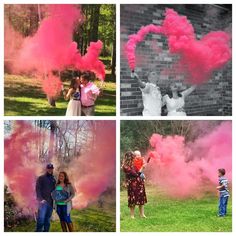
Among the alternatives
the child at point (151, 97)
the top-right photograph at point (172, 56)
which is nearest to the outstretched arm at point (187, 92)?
the top-right photograph at point (172, 56)

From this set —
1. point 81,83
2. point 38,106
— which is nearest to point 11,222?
point 38,106

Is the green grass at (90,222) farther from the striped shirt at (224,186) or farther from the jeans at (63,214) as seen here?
the striped shirt at (224,186)

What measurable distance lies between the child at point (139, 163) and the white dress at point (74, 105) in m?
0.58

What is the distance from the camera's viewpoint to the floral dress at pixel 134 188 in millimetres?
4168

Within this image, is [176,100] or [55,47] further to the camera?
[176,100]

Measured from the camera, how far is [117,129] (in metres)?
4.17

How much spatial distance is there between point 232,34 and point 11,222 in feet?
7.85

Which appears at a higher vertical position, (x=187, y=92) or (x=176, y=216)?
(x=187, y=92)

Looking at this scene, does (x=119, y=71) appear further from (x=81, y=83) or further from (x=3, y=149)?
(x=3, y=149)

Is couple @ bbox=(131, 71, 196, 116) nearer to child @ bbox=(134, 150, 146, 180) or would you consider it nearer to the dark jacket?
child @ bbox=(134, 150, 146, 180)

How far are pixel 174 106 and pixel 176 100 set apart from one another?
0.06 m

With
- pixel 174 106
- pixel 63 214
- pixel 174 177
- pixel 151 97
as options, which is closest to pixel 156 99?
pixel 151 97

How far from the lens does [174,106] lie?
425cm

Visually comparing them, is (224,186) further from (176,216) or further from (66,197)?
(66,197)
